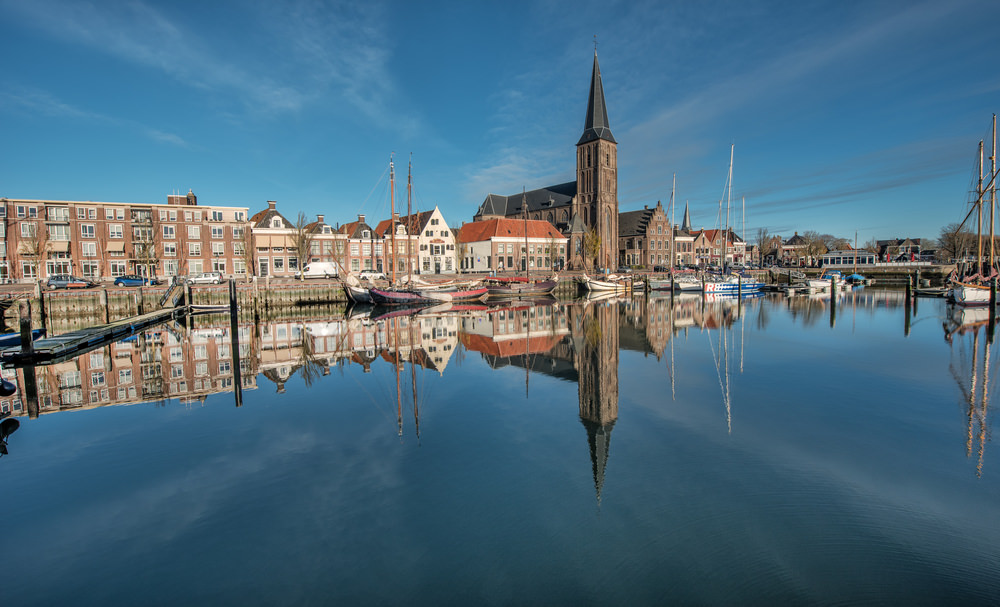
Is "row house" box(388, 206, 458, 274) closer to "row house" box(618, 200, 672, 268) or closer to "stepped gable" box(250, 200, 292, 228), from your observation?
"stepped gable" box(250, 200, 292, 228)

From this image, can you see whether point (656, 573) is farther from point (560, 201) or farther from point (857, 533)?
point (560, 201)

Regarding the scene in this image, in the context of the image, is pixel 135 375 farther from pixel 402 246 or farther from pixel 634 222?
pixel 634 222

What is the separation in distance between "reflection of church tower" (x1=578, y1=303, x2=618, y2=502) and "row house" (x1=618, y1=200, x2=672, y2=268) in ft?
212

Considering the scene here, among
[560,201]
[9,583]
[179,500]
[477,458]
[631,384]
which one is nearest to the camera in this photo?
[9,583]

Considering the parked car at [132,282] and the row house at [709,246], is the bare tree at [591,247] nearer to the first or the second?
the row house at [709,246]

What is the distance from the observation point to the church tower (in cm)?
7406

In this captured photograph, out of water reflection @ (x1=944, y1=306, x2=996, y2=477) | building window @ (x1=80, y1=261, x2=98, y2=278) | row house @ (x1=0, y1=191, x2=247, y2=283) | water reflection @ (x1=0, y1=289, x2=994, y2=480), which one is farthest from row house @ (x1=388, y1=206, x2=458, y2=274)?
water reflection @ (x1=944, y1=306, x2=996, y2=477)

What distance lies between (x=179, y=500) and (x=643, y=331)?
2083 centimetres

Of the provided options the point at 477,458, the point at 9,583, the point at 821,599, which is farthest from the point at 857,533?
the point at 9,583

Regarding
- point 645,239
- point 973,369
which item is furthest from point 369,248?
point 973,369

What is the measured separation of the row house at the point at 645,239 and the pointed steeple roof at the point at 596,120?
17.4m

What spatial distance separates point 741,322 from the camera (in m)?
27.3

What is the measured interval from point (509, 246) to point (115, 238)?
150ft

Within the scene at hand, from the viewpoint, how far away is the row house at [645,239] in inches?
3354
